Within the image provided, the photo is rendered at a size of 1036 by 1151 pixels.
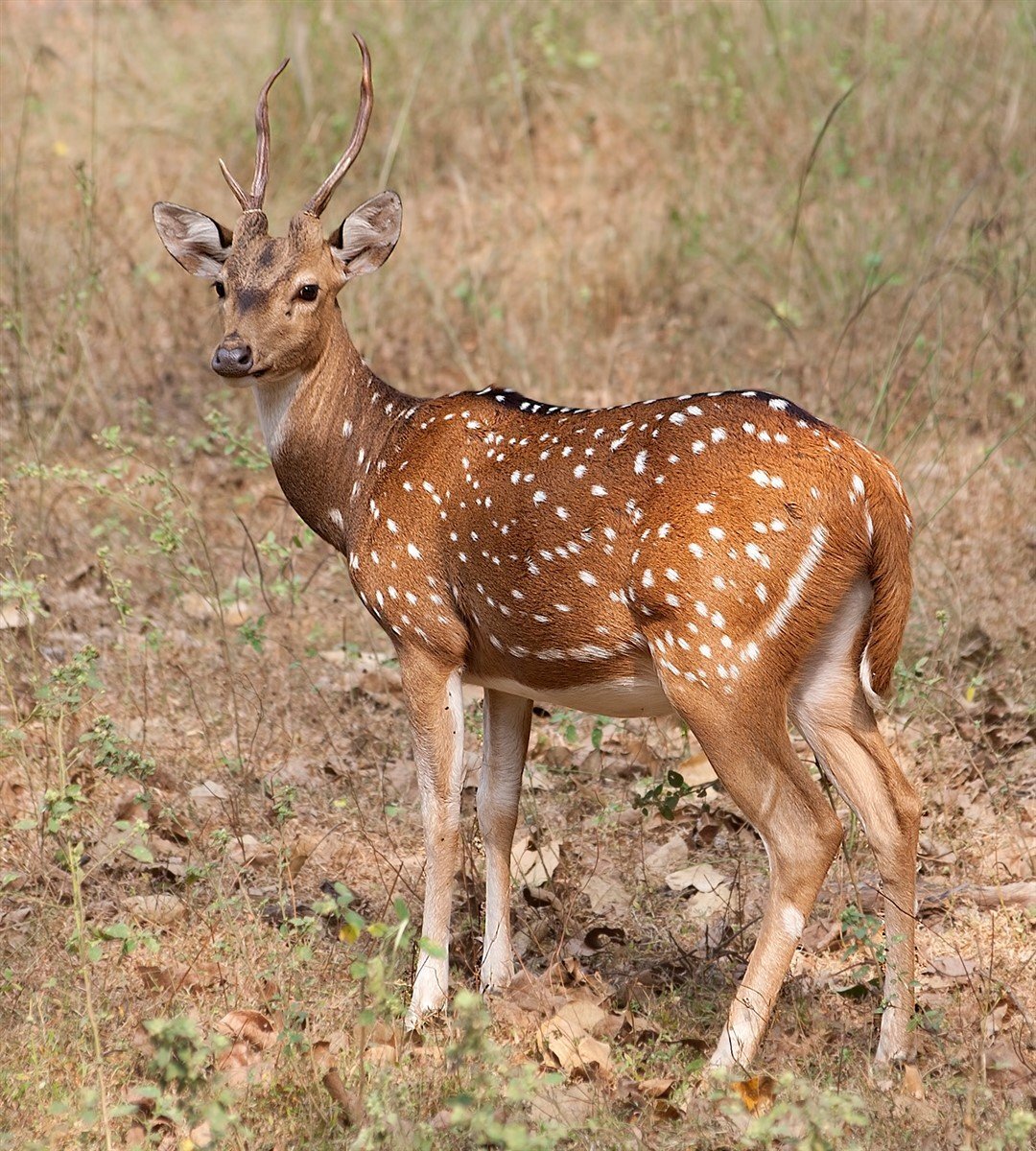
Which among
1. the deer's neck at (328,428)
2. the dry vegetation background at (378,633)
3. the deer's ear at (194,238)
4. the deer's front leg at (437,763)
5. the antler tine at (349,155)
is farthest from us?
the deer's ear at (194,238)

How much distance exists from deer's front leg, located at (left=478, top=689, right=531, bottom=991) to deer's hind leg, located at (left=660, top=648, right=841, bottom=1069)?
0.91 metres

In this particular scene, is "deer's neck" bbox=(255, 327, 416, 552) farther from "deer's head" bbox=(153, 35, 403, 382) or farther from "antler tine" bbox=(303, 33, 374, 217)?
"antler tine" bbox=(303, 33, 374, 217)

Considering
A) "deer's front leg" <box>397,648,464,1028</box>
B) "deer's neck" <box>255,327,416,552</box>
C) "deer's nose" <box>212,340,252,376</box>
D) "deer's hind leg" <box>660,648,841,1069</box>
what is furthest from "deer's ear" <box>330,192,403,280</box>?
"deer's hind leg" <box>660,648,841,1069</box>

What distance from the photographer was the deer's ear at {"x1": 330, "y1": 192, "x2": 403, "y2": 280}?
5590mm

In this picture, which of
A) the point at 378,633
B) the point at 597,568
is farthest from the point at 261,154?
the point at 378,633

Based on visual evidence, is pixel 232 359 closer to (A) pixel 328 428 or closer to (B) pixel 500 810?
(A) pixel 328 428

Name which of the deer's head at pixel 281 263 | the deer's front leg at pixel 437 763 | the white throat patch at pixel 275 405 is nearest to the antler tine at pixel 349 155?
the deer's head at pixel 281 263

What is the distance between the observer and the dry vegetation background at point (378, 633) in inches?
175

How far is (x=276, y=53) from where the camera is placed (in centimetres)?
1123

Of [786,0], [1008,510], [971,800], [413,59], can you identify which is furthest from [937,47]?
[971,800]

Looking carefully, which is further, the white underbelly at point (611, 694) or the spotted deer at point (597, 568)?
the white underbelly at point (611, 694)

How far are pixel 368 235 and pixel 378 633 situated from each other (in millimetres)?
2339

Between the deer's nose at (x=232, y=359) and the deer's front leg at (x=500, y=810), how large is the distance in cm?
139

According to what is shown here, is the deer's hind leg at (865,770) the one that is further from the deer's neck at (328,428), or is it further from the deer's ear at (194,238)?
the deer's ear at (194,238)
